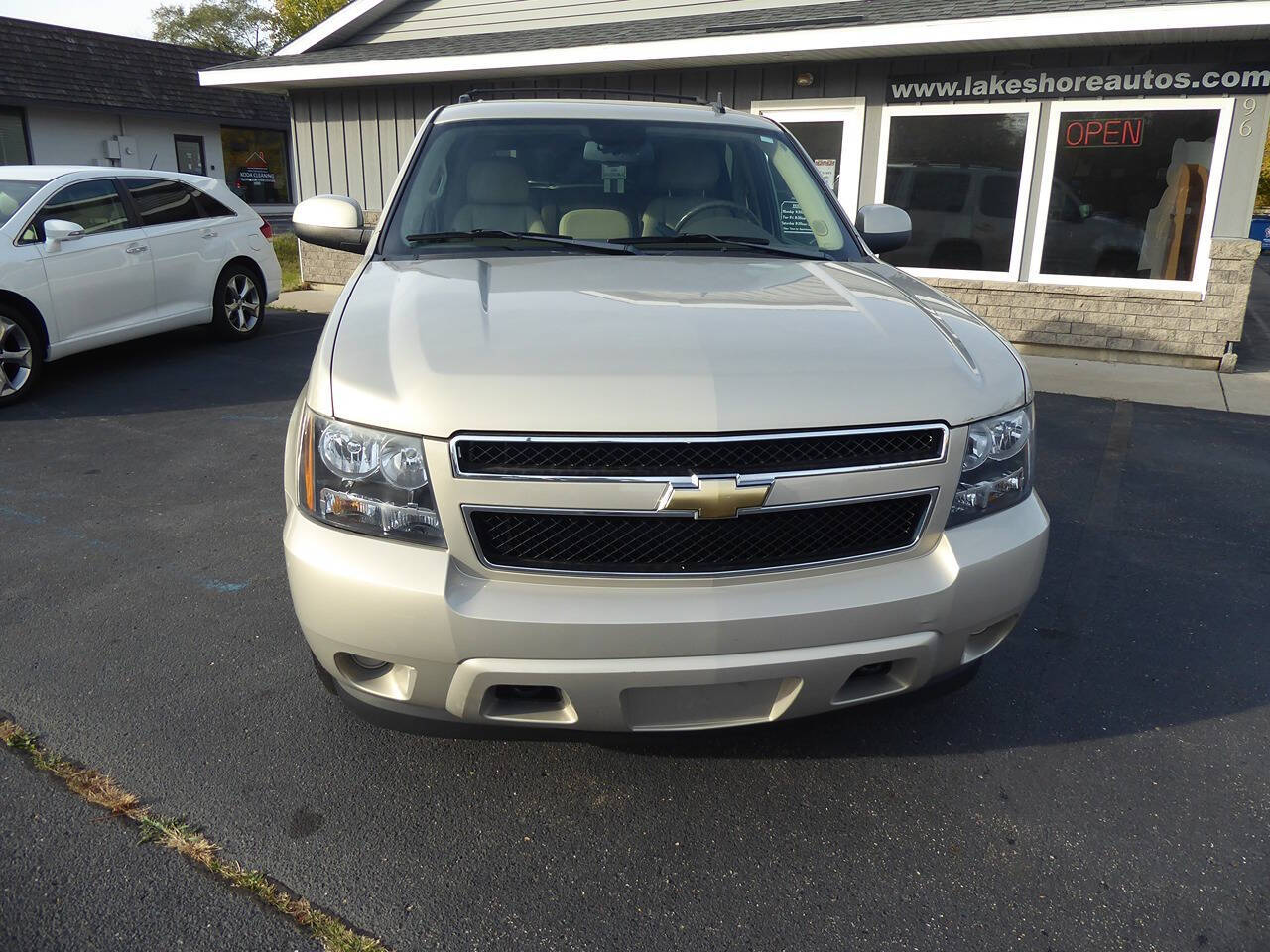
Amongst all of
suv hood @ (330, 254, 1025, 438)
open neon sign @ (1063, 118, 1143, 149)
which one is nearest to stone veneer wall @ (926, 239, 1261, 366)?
open neon sign @ (1063, 118, 1143, 149)

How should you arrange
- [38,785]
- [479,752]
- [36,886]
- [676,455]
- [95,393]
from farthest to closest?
[95,393] → [479,752] → [38,785] → [36,886] → [676,455]

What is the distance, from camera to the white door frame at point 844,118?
1011 centimetres

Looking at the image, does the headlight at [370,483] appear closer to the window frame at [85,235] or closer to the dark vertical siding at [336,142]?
the window frame at [85,235]

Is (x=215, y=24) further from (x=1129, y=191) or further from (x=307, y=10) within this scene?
(x=1129, y=191)

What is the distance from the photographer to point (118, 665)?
3248 millimetres

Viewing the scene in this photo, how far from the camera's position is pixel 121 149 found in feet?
81.5

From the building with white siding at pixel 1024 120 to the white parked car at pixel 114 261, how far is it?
323 cm

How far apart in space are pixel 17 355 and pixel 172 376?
1.21 m

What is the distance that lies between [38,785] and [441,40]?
39.1 ft

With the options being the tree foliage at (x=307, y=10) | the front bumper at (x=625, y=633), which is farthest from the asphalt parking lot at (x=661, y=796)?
the tree foliage at (x=307, y=10)

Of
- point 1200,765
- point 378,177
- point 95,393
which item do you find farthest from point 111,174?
point 1200,765

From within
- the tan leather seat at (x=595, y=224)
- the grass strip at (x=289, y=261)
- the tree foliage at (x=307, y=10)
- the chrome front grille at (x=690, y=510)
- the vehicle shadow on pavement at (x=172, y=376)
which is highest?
the tree foliage at (x=307, y=10)

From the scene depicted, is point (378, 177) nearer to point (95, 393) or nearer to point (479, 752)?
point (95, 393)

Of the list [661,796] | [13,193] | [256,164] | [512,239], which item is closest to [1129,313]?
[512,239]
